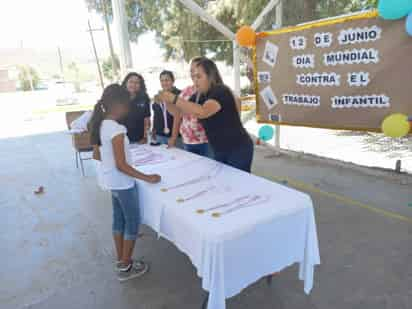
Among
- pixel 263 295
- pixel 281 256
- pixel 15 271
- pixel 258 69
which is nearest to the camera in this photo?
pixel 281 256

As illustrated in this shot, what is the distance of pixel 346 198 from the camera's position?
3447 millimetres

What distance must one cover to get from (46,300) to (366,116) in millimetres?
3325

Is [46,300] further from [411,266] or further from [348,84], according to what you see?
[348,84]

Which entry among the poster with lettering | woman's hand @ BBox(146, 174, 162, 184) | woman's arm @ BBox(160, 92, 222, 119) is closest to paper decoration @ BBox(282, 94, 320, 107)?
the poster with lettering

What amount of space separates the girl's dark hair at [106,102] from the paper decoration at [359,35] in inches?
102

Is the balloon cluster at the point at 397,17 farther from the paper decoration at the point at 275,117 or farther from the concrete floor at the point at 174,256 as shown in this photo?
the paper decoration at the point at 275,117

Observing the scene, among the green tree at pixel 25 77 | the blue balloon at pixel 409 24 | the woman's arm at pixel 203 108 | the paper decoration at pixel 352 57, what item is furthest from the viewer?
the green tree at pixel 25 77

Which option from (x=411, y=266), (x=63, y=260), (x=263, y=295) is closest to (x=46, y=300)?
(x=63, y=260)

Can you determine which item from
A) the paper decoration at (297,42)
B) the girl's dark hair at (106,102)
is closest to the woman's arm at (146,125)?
the girl's dark hair at (106,102)

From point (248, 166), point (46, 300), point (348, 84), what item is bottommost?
point (46, 300)

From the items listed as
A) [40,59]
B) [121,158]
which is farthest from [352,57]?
[40,59]

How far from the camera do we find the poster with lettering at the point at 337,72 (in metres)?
3.14

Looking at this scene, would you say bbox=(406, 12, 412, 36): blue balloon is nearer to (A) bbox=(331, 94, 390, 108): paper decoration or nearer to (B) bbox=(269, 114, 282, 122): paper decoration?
(A) bbox=(331, 94, 390, 108): paper decoration

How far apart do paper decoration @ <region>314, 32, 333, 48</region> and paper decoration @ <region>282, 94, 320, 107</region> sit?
59cm
